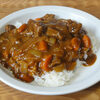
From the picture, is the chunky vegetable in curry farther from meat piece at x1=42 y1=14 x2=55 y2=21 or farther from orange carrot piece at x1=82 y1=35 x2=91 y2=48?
meat piece at x1=42 y1=14 x2=55 y2=21

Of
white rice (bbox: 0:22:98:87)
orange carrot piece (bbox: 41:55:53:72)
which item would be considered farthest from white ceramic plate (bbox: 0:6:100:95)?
orange carrot piece (bbox: 41:55:53:72)

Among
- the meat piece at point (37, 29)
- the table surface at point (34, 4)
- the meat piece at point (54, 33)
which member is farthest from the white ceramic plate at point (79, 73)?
the meat piece at point (37, 29)

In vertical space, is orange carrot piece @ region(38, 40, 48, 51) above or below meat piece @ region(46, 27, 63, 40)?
below

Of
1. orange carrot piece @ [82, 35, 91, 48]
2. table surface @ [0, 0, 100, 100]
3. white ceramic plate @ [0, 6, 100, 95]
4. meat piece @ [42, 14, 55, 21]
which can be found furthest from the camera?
meat piece @ [42, 14, 55, 21]

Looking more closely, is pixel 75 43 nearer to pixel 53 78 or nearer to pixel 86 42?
pixel 86 42

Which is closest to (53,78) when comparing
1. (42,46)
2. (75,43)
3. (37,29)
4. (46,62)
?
(46,62)

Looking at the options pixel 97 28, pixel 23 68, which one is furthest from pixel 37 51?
pixel 97 28

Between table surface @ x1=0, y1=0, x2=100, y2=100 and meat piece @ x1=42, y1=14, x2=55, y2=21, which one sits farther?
meat piece @ x1=42, y1=14, x2=55, y2=21

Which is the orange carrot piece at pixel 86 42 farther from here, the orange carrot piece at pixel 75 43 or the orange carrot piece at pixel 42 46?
the orange carrot piece at pixel 42 46
